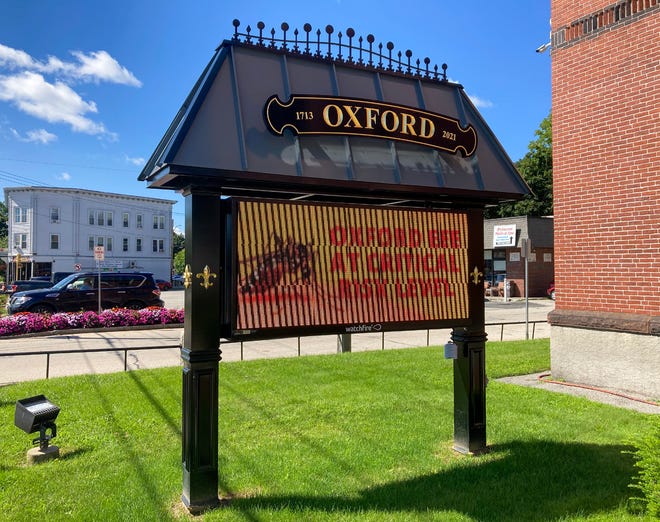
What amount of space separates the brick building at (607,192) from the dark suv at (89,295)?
17.7m

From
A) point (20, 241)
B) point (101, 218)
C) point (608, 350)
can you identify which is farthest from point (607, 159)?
point (20, 241)

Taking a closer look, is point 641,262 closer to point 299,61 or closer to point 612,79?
point 612,79

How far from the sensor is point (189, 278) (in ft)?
15.0

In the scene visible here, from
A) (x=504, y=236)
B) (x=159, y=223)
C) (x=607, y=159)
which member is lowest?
(x=607, y=159)

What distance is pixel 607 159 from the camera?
9094 mm

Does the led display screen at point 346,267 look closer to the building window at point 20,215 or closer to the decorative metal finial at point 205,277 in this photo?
the decorative metal finial at point 205,277

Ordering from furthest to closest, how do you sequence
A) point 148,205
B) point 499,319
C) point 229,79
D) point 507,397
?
point 148,205
point 499,319
point 507,397
point 229,79

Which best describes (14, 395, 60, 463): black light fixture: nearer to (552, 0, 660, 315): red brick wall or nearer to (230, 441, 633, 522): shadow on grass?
(230, 441, 633, 522): shadow on grass

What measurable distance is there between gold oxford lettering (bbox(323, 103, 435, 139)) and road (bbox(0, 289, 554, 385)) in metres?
7.06

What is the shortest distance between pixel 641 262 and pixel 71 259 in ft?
189

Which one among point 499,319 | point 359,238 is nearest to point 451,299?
point 359,238

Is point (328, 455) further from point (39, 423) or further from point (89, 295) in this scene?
point (89, 295)

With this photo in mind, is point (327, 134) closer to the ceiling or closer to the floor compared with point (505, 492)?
closer to the ceiling

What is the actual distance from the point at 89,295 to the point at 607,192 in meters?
19.1
